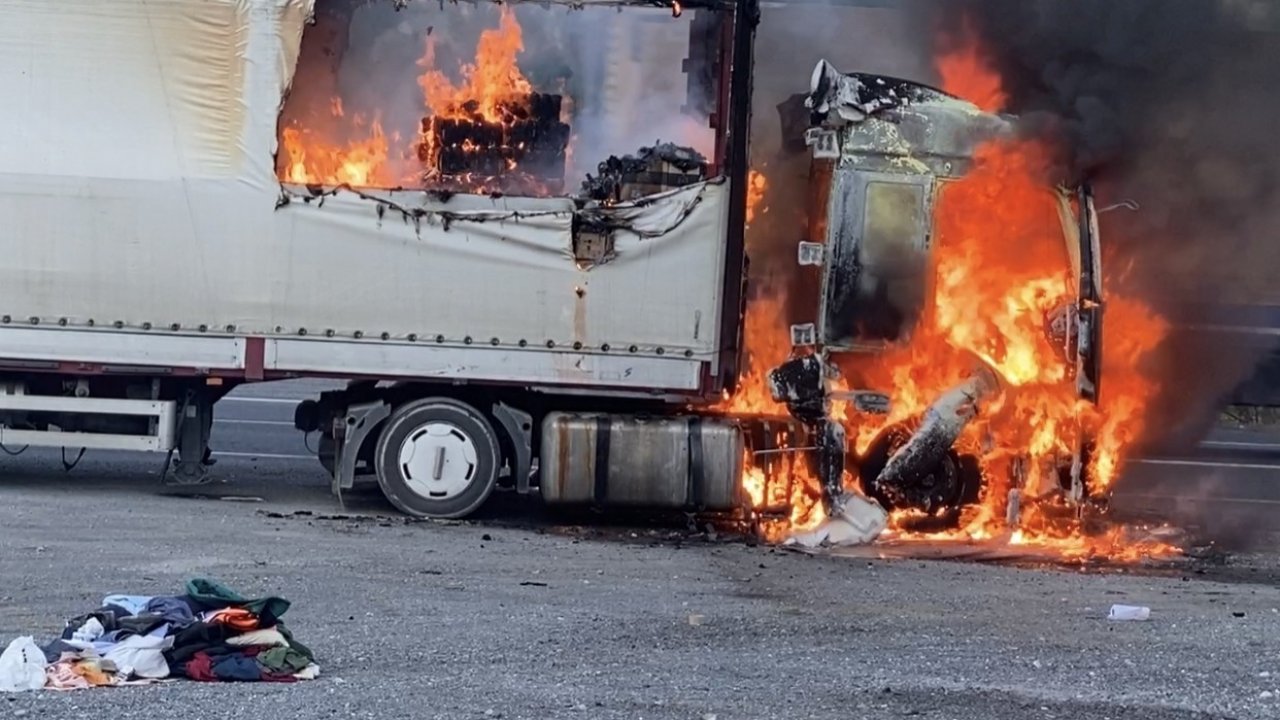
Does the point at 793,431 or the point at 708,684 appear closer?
the point at 708,684

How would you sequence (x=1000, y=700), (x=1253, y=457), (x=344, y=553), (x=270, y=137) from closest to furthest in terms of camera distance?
(x=1000, y=700), (x=344, y=553), (x=270, y=137), (x=1253, y=457)

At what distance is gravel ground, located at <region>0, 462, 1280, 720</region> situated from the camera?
6.79 meters

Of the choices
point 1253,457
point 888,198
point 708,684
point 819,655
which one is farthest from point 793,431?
point 1253,457

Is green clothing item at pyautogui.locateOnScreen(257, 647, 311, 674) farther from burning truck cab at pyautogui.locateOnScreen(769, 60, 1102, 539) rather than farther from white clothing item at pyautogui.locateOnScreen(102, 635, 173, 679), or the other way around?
burning truck cab at pyautogui.locateOnScreen(769, 60, 1102, 539)

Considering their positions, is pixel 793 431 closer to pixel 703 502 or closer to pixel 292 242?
pixel 703 502

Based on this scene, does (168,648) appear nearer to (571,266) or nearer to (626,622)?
(626,622)

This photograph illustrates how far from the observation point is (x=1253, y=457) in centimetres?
1766

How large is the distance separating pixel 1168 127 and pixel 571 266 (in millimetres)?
4502

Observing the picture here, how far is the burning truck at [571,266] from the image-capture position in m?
11.7

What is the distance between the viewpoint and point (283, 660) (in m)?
6.98

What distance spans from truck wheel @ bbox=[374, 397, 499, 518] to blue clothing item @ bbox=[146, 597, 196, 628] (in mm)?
4815

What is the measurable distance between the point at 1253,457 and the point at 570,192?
895cm

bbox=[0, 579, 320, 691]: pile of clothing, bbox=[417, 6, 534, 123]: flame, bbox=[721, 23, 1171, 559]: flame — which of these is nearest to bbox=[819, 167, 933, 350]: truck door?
bbox=[721, 23, 1171, 559]: flame

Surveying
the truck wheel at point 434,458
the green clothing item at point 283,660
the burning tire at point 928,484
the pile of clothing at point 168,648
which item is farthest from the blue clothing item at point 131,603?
the burning tire at point 928,484
